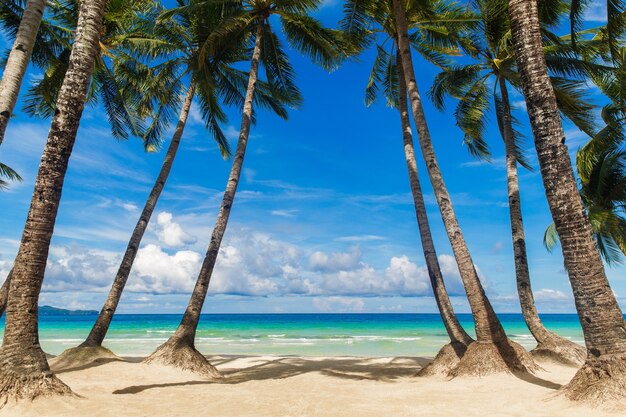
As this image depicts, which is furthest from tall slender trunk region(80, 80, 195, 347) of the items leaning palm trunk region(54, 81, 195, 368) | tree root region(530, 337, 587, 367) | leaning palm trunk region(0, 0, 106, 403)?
tree root region(530, 337, 587, 367)

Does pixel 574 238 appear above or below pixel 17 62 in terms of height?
below

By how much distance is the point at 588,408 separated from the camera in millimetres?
5125

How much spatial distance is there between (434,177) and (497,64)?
19.8 feet

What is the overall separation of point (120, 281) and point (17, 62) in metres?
6.39

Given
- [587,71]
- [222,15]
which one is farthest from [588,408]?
[222,15]

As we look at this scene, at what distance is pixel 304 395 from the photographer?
7199mm

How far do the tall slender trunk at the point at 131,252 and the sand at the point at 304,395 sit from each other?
1.32 m

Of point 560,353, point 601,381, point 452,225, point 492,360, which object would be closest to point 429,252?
point 452,225

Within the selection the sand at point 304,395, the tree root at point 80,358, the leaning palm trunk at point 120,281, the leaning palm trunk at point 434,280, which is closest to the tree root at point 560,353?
the sand at point 304,395

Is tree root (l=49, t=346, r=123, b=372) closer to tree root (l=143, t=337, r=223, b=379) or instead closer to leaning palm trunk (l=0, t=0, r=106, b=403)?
tree root (l=143, t=337, r=223, b=379)

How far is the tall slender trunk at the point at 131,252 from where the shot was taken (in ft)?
35.2

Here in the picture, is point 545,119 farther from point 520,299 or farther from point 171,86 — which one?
point 171,86

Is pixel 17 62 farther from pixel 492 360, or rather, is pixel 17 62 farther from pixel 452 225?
pixel 492 360

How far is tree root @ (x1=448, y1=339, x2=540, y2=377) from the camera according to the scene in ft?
26.4
